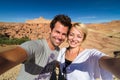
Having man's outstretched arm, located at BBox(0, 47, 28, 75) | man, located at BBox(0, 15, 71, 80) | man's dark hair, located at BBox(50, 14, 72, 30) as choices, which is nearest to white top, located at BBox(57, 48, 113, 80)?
man, located at BBox(0, 15, 71, 80)

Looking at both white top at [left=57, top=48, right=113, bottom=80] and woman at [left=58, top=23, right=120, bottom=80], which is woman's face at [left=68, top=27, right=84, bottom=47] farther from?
white top at [left=57, top=48, right=113, bottom=80]

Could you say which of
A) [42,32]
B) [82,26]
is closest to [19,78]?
[82,26]

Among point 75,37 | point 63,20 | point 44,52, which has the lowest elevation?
point 44,52

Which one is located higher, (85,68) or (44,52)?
(44,52)

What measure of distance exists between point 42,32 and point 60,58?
37.5 meters

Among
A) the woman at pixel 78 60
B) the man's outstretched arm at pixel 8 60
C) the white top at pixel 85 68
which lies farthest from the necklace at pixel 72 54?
the man's outstretched arm at pixel 8 60

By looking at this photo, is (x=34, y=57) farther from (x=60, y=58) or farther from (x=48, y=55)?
(x=60, y=58)

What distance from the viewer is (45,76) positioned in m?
3.19

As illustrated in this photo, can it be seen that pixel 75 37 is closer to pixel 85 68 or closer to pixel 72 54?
pixel 72 54

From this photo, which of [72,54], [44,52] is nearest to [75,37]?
[72,54]

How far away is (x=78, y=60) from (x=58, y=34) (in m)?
0.50

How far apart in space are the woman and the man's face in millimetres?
224

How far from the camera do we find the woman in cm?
314

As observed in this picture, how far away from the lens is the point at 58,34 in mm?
3303
